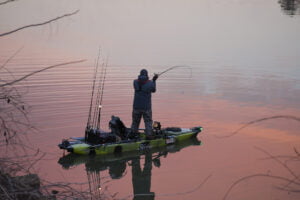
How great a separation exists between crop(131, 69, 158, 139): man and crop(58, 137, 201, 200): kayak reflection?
26.6 inches

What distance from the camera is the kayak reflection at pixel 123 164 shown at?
9.12 m

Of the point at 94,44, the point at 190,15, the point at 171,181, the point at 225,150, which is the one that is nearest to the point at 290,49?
the point at 94,44

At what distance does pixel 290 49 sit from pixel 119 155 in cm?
1632

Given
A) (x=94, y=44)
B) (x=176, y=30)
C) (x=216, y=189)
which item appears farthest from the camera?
(x=176, y=30)

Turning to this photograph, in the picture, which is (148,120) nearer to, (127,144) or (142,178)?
(127,144)

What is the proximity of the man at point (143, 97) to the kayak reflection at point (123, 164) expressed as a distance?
0.68 metres

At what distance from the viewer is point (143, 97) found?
10.8m

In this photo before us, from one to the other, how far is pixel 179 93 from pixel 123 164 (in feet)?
19.9

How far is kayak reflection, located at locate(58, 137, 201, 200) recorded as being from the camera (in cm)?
912

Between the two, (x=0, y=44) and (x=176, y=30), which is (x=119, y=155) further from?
(x=176, y=30)

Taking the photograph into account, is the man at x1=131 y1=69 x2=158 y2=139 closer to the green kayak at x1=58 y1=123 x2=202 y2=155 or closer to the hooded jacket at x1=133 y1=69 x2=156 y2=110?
the hooded jacket at x1=133 y1=69 x2=156 y2=110

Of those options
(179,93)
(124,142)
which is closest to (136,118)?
(124,142)

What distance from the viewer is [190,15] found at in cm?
3612

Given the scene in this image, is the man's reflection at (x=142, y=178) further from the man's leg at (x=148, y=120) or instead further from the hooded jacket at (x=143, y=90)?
the hooded jacket at (x=143, y=90)
